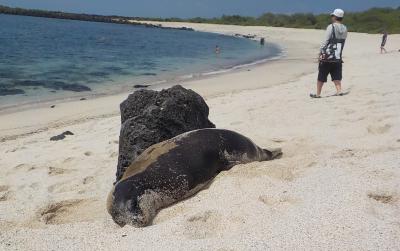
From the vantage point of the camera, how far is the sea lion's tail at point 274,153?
5.19 m

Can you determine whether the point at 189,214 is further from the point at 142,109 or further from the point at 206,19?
the point at 206,19

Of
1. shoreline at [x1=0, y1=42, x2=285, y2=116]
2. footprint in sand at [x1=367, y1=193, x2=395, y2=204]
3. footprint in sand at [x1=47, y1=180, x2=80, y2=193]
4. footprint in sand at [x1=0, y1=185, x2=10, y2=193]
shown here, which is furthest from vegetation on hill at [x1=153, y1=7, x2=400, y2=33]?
footprint in sand at [x1=0, y1=185, x2=10, y2=193]

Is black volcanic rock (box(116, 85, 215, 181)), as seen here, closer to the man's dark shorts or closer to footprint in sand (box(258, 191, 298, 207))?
footprint in sand (box(258, 191, 298, 207))

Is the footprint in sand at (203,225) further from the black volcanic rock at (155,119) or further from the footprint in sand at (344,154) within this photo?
the footprint in sand at (344,154)

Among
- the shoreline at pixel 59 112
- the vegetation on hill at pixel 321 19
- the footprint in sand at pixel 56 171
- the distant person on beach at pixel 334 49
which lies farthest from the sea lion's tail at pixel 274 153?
the vegetation on hill at pixel 321 19

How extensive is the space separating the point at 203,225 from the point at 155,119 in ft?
5.74

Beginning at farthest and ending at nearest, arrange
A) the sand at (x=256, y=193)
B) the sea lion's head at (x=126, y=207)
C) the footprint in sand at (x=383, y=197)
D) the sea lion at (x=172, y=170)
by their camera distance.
Result: 1. the sea lion at (x=172, y=170)
2. the sea lion's head at (x=126, y=207)
3. the footprint in sand at (x=383, y=197)
4. the sand at (x=256, y=193)

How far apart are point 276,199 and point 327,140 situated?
223cm

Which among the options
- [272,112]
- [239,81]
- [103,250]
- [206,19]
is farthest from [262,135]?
[206,19]

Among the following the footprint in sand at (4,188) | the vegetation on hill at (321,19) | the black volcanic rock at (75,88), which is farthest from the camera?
the vegetation on hill at (321,19)

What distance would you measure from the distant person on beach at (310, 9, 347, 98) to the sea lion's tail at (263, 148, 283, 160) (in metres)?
4.24

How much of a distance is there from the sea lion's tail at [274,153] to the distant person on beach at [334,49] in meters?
4.24

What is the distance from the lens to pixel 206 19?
116875mm

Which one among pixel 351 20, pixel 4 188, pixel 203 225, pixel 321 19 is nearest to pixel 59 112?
pixel 4 188
